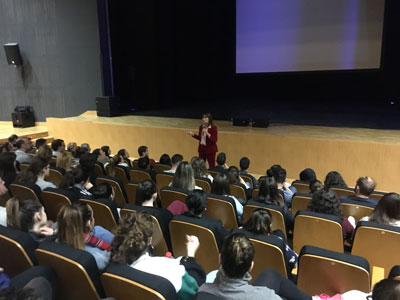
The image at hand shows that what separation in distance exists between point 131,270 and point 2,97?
11810 mm

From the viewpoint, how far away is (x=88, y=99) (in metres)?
9.68

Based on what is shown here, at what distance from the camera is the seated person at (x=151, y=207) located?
254 cm

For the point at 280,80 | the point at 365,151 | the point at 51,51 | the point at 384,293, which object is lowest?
the point at 365,151

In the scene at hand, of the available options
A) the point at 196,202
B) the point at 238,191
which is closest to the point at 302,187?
the point at 238,191

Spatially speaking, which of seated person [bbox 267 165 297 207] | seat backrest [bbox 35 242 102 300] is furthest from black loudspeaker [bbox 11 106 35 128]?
seat backrest [bbox 35 242 102 300]

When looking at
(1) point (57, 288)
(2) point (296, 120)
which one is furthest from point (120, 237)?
(2) point (296, 120)

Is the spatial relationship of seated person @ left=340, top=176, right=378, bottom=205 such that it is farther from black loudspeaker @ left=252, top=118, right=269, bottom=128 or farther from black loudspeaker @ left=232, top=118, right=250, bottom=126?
black loudspeaker @ left=232, top=118, right=250, bottom=126

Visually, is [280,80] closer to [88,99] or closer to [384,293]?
[88,99]

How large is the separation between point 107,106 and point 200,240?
7339mm

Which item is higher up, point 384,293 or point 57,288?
point 384,293

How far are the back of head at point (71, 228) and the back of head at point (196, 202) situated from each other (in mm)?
807

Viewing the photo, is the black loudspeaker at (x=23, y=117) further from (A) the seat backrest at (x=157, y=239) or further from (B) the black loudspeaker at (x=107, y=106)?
(A) the seat backrest at (x=157, y=239)

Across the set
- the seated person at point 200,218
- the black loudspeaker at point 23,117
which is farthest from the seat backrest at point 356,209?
the black loudspeaker at point 23,117

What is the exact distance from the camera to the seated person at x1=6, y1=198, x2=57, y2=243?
213 cm
